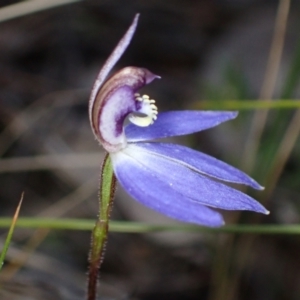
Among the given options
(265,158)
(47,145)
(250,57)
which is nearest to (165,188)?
(265,158)

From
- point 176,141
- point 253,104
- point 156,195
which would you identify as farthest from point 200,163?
point 176,141

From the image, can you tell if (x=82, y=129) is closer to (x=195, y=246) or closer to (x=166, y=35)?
(x=195, y=246)

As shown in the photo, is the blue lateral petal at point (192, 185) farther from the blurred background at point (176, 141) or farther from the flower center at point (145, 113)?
the blurred background at point (176, 141)

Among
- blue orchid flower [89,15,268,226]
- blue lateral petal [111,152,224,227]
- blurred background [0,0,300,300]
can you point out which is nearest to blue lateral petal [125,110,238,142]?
blue orchid flower [89,15,268,226]

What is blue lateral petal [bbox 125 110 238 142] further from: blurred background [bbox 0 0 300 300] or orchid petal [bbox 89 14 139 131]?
blurred background [bbox 0 0 300 300]

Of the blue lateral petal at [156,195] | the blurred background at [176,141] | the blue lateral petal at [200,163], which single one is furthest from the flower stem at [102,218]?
the blurred background at [176,141]
